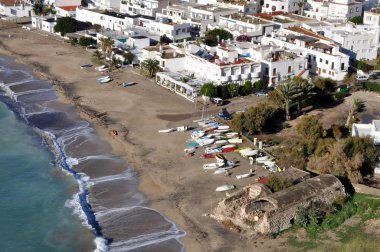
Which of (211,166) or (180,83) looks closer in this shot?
(211,166)

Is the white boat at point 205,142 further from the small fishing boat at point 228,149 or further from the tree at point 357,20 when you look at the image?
the tree at point 357,20

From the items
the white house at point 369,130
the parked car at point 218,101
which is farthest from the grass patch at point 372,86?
the parked car at point 218,101

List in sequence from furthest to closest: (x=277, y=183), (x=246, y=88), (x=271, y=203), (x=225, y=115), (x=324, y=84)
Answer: (x=246, y=88) < (x=324, y=84) < (x=225, y=115) < (x=277, y=183) < (x=271, y=203)

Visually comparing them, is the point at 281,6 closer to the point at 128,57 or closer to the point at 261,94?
the point at 128,57

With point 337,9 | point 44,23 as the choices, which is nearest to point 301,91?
point 337,9

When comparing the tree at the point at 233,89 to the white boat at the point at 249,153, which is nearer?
the white boat at the point at 249,153
